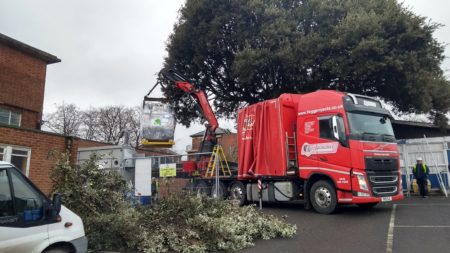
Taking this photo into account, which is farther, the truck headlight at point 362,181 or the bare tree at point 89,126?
the bare tree at point 89,126

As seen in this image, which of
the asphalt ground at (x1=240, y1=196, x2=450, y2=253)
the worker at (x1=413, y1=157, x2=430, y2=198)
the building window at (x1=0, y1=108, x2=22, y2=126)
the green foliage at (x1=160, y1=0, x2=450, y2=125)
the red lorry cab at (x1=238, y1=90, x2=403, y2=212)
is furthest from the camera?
the green foliage at (x1=160, y1=0, x2=450, y2=125)

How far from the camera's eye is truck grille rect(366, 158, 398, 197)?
11.0 meters

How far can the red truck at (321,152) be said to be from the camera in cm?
1107

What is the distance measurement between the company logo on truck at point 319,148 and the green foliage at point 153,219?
347 centimetres

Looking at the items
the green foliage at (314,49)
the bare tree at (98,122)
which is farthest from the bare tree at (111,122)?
the green foliage at (314,49)

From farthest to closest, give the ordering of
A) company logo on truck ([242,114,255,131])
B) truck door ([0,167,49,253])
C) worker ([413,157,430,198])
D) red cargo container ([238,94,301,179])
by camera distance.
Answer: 1. worker ([413,157,430,198])
2. company logo on truck ([242,114,255,131])
3. red cargo container ([238,94,301,179])
4. truck door ([0,167,49,253])

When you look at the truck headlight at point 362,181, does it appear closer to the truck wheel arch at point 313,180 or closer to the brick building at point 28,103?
the truck wheel arch at point 313,180

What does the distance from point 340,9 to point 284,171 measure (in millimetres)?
10030

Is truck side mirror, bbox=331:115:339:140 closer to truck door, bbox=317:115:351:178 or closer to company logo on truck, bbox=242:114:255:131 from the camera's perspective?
truck door, bbox=317:115:351:178

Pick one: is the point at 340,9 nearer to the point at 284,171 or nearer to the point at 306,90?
the point at 306,90

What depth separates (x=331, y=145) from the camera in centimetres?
1148

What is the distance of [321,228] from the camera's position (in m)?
9.44

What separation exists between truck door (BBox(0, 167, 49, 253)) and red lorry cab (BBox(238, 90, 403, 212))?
27.8 ft

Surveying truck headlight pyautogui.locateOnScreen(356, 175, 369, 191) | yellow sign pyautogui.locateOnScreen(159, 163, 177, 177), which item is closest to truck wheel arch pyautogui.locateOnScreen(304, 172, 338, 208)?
truck headlight pyautogui.locateOnScreen(356, 175, 369, 191)
